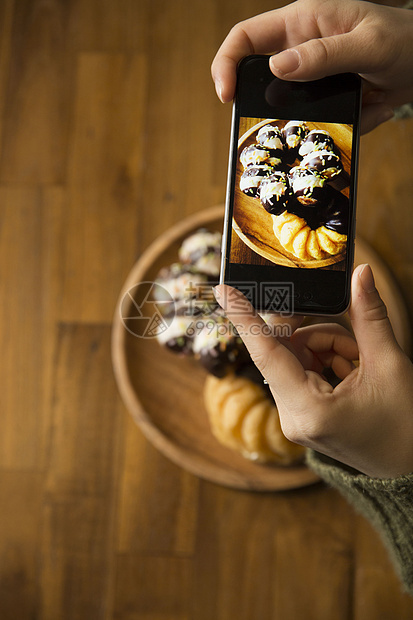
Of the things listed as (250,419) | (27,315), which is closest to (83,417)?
(27,315)

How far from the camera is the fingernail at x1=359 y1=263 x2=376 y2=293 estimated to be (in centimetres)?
40

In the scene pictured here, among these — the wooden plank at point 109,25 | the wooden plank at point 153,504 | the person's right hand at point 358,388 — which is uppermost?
the wooden plank at point 109,25

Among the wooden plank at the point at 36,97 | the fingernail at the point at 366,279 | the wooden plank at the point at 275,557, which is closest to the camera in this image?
the fingernail at the point at 366,279

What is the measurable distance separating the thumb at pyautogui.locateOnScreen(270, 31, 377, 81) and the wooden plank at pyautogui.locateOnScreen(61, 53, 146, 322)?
46 cm

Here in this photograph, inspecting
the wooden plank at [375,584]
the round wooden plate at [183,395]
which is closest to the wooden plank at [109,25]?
the round wooden plate at [183,395]

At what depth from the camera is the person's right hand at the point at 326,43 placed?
1.47 feet

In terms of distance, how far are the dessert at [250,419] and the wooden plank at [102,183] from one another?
0.28m

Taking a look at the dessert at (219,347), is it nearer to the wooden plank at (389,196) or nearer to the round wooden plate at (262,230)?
the round wooden plate at (262,230)

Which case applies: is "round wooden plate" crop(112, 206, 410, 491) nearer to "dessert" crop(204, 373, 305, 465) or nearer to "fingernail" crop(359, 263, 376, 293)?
"dessert" crop(204, 373, 305, 465)

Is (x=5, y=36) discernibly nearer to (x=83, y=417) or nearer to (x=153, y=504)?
(x=83, y=417)

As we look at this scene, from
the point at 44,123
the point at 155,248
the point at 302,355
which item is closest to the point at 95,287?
the point at 155,248

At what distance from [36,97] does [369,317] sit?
78 cm

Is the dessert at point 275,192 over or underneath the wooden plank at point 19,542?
over

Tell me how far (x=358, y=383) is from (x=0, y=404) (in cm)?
64
